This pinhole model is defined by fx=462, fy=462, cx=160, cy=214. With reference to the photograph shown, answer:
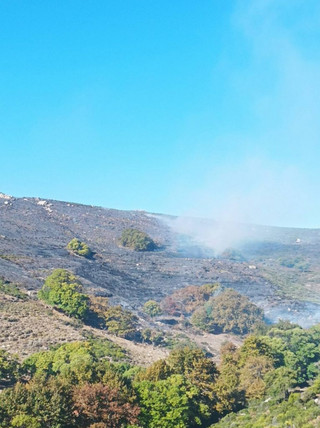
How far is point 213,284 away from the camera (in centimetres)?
10644

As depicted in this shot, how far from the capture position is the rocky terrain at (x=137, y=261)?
319 feet

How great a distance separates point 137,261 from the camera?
12256cm

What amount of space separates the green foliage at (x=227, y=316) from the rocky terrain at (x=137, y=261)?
8.49 meters

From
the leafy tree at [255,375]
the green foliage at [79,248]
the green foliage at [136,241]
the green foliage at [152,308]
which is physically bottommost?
the green foliage at [152,308]

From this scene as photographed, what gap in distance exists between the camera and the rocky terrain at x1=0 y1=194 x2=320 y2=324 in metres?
97.2

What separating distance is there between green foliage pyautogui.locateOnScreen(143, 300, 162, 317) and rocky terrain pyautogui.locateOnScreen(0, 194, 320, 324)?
260cm

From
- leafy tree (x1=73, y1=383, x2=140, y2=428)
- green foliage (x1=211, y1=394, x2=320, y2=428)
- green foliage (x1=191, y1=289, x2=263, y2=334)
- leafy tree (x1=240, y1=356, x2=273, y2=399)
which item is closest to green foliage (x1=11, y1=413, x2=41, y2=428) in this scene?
leafy tree (x1=73, y1=383, x2=140, y2=428)

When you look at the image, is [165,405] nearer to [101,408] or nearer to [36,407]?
[101,408]

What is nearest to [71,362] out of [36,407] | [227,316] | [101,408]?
[101,408]

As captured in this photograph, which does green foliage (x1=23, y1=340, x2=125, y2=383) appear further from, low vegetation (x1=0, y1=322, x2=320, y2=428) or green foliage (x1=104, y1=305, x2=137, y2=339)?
green foliage (x1=104, y1=305, x2=137, y2=339)

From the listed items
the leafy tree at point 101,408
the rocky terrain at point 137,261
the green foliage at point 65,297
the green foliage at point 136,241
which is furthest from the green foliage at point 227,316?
the leafy tree at point 101,408

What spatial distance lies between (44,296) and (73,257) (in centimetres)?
3549

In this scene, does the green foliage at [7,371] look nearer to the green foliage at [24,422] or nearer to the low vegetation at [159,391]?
the low vegetation at [159,391]

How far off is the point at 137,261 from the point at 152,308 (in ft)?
109
